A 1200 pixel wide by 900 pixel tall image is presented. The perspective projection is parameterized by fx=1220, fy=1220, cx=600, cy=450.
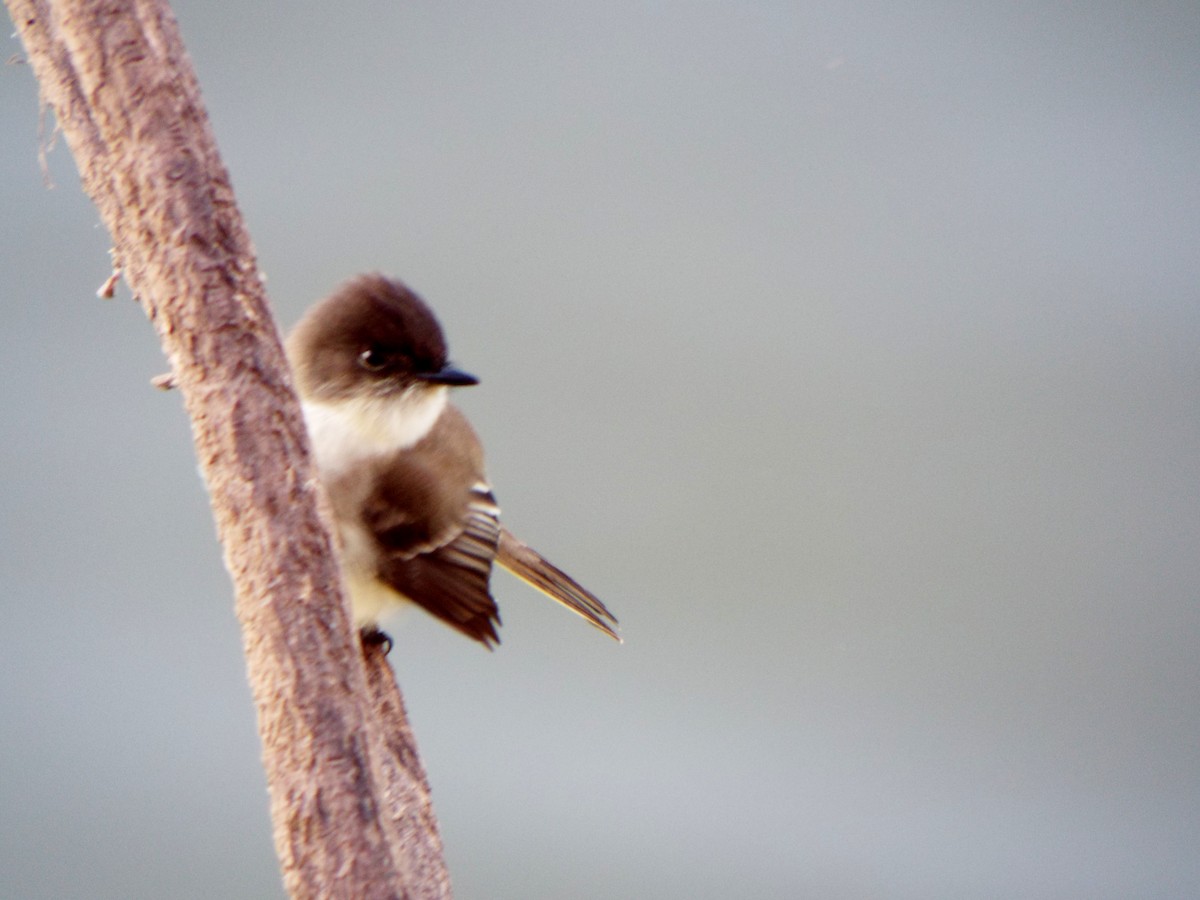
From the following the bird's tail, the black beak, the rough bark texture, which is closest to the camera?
the rough bark texture

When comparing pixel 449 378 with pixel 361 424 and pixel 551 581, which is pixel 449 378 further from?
pixel 551 581

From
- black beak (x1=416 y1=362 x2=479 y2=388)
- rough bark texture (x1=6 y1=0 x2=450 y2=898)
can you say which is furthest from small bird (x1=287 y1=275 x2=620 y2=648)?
rough bark texture (x1=6 y1=0 x2=450 y2=898)

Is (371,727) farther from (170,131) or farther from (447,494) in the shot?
(447,494)

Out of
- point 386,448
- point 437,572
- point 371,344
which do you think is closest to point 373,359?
point 371,344

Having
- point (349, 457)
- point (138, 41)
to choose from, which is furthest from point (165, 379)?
point (138, 41)

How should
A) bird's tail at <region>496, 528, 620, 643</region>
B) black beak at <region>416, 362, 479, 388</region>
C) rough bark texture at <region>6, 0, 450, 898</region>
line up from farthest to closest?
bird's tail at <region>496, 528, 620, 643</region> → black beak at <region>416, 362, 479, 388</region> → rough bark texture at <region>6, 0, 450, 898</region>

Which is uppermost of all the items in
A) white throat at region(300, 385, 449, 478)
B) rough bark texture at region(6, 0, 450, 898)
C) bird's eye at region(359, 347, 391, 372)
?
bird's eye at region(359, 347, 391, 372)

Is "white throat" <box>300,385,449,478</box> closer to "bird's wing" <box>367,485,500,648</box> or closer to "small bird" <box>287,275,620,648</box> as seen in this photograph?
"small bird" <box>287,275,620,648</box>

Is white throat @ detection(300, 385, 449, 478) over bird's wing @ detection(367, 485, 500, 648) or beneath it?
over
